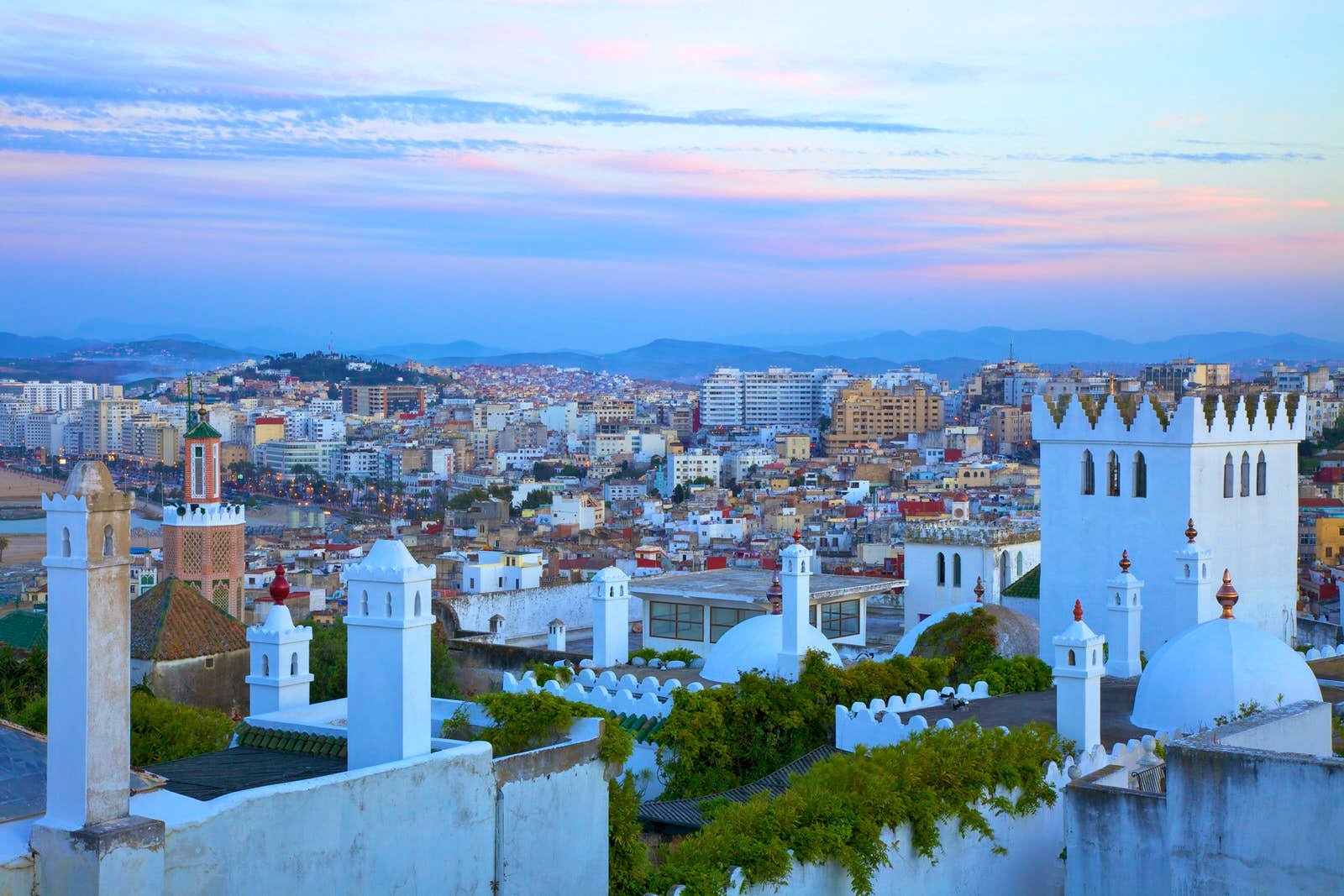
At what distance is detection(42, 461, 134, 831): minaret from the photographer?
697 centimetres

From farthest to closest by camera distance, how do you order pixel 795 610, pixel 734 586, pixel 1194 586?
1. pixel 734 586
2. pixel 1194 586
3. pixel 795 610

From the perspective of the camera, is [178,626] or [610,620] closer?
[610,620]

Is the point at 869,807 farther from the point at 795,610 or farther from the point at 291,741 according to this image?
the point at 795,610

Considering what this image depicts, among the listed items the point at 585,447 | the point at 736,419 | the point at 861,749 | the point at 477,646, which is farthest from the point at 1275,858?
the point at 736,419

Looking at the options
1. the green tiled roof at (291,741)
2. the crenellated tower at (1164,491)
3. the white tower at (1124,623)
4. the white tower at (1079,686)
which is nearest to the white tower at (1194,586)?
the white tower at (1124,623)

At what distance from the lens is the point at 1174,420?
61.6 feet

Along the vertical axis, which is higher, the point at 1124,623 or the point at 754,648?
the point at 1124,623

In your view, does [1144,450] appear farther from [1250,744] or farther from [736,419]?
[736,419]

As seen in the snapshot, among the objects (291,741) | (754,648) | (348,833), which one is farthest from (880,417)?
(348,833)

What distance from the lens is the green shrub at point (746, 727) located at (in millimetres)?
→ 14109

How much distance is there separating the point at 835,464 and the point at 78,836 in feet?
380

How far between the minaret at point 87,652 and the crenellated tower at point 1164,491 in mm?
12742

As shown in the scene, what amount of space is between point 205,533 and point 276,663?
1907 centimetres

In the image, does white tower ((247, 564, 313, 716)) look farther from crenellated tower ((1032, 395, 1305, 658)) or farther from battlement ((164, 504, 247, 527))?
battlement ((164, 504, 247, 527))
